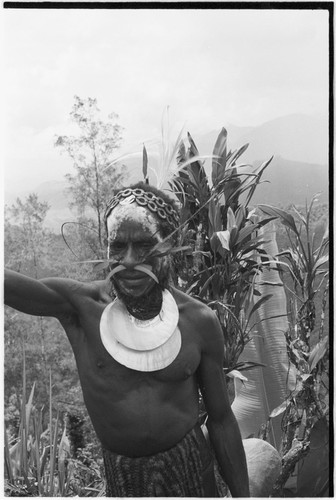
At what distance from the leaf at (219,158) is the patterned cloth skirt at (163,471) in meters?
1.26

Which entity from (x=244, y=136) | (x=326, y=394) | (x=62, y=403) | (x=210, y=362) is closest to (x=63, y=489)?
(x=62, y=403)

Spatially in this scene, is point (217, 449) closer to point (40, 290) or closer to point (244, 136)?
point (40, 290)

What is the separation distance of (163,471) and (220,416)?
0.23 meters

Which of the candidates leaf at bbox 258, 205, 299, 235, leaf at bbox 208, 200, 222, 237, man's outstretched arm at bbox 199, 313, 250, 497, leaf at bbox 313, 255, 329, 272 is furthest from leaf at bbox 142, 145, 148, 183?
leaf at bbox 313, 255, 329, 272

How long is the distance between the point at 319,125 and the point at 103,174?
1.04m

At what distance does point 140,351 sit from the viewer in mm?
2084

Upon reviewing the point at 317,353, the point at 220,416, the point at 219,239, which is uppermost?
the point at 219,239

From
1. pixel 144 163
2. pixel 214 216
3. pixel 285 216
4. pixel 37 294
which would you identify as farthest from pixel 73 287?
pixel 285 216

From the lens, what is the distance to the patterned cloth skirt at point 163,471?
6.88 feet

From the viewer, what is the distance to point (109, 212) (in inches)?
84.8

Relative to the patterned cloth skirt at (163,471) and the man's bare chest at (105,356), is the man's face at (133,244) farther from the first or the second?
the patterned cloth skirt at (163,471)

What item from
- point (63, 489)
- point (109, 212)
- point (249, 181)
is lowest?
point (63, 489)

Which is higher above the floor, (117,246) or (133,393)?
(117,246)

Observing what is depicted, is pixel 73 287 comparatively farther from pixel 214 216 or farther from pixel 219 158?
pixel 219 158
